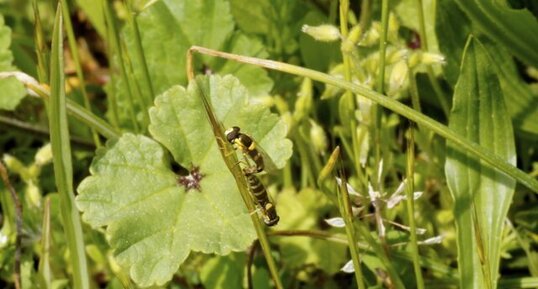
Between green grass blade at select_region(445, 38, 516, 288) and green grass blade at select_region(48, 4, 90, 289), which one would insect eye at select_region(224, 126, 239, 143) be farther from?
green grass blade at select_region(445, 38, 516, 288)

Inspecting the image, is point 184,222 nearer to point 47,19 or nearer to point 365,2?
point 365,2

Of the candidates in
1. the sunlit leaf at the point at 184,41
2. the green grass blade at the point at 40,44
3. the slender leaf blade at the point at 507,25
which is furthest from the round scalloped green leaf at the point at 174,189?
the slender leaf blade at the point at 507,25

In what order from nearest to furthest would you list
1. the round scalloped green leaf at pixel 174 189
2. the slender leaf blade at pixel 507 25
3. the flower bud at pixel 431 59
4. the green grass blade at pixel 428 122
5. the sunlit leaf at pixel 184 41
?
the green grass blade at pixel 428 122 → the round scalloped green leaf at pixel 174 189 → the flower bud at pixel 431 59 → the slender leaf blade at pixel 507 25 → the sunlit leaf at pixel 184 41

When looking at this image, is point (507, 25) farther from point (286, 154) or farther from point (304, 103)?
point (286, 154)

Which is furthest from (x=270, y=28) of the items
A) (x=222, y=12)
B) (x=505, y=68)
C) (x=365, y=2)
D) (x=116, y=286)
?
(x=116, y=286)

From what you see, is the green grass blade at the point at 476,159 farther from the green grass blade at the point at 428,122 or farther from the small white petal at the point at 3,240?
the small white petal at the point at 3,240

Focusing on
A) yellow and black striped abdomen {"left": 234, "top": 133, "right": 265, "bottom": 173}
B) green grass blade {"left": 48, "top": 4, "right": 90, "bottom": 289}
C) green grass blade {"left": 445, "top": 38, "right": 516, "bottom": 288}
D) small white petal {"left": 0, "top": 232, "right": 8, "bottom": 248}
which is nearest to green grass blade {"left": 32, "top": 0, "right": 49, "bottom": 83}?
green grass blade {"left": 48, "top": 4, "right": 90, "bottom": 289}

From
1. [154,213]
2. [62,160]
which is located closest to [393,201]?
[154,213]
